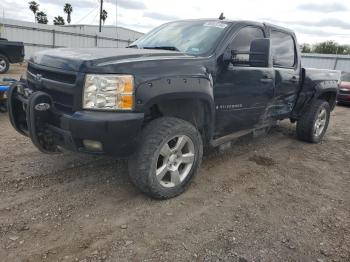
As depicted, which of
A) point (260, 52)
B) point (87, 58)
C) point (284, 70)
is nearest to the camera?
point (87, 58)

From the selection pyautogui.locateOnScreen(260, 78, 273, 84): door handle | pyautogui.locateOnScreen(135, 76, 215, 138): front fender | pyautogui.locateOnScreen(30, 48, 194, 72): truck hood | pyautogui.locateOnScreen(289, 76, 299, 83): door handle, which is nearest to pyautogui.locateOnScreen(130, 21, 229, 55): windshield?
pyautogui.locateOnScreen(30, 48, 194, 72): truck hood

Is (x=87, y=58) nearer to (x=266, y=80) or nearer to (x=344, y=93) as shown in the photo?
(x=266, y=80)

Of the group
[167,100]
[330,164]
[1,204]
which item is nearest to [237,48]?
[167,100]

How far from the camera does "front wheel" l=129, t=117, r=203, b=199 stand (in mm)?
3252

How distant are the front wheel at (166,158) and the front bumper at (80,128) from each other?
172mm

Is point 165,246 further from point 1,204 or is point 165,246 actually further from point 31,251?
point 1,204

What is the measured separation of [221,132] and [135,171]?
1.38m

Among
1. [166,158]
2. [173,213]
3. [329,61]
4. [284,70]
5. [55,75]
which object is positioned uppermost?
[329,61]

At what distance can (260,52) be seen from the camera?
3.83 m

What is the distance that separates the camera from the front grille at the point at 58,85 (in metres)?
3.06

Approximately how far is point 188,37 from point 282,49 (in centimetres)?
179

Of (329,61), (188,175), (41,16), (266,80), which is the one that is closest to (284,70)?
(266,80)

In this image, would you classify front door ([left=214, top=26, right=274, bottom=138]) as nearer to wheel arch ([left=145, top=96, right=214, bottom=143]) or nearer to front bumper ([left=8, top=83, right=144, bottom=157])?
wheel arch ([left=145, top=96, right=214, bottom=143])

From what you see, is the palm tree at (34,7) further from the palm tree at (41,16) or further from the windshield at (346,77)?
the windshield at (346,77)
